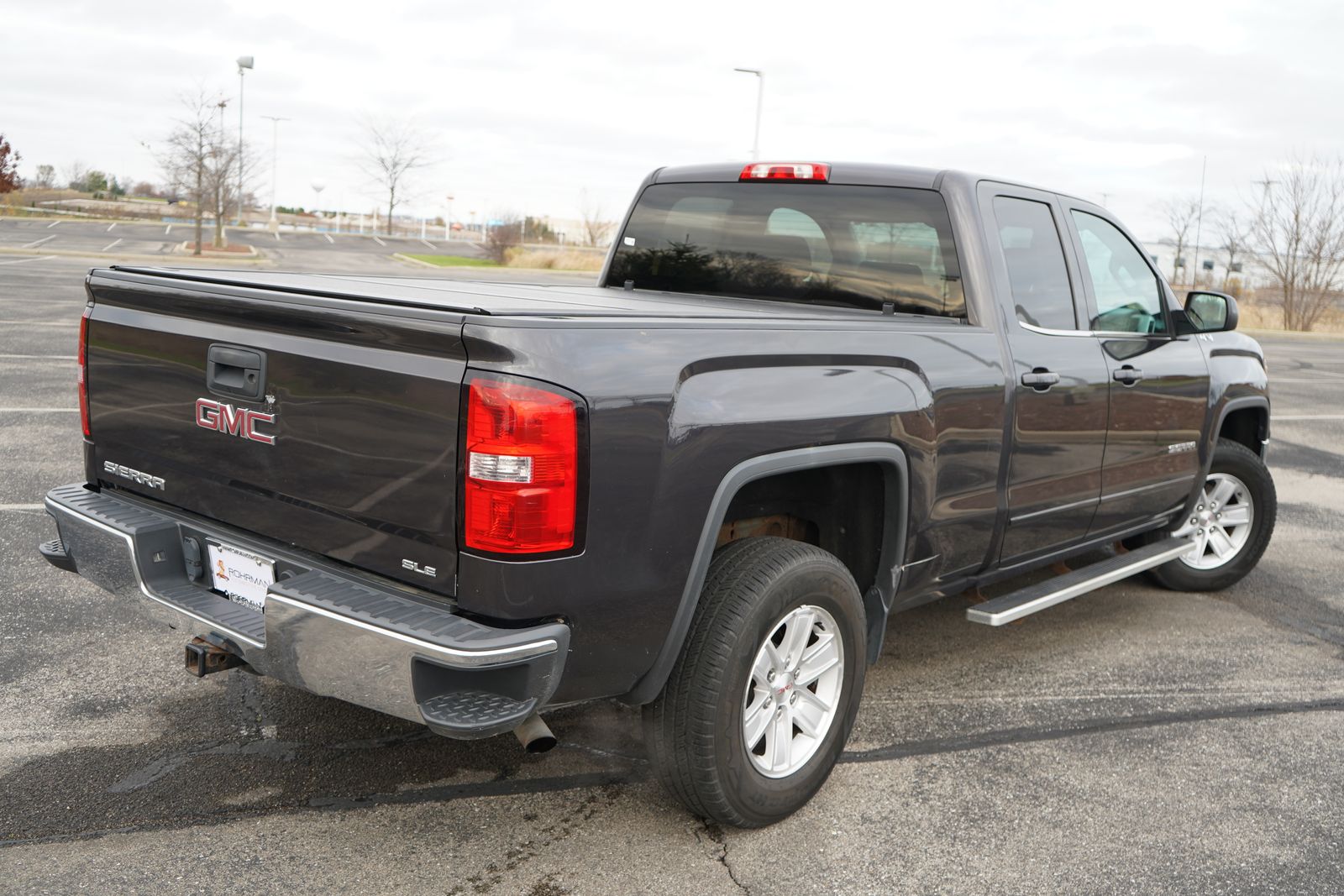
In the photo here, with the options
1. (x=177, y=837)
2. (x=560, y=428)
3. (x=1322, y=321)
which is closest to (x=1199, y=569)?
(x=560, y=428)

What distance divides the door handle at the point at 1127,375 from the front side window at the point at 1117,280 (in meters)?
0.17

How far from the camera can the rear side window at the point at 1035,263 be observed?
13.8 ft

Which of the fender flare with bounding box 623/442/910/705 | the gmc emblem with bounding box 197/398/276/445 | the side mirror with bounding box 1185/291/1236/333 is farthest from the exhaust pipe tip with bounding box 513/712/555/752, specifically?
the side mirror with bounding box 1185/291/1236/333

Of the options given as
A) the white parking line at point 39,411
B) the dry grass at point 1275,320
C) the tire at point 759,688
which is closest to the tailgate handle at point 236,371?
the tire at point 759,688

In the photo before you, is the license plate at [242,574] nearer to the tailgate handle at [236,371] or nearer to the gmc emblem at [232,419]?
the gmc emblem at [232,419]

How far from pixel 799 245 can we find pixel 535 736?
2258 mm

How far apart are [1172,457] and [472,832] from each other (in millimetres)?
3444

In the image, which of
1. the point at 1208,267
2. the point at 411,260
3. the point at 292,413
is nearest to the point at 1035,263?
the point at 292,413

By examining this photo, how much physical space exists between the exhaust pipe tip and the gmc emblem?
999 millimetres

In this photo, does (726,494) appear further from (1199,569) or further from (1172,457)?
(1199,569)

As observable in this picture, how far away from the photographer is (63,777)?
3.34 m

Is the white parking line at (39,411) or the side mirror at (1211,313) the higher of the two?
the side mirror at (1211,313)

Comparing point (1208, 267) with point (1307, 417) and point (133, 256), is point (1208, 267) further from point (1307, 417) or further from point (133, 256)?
point (133, 256)

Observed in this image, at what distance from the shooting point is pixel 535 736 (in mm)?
3031
